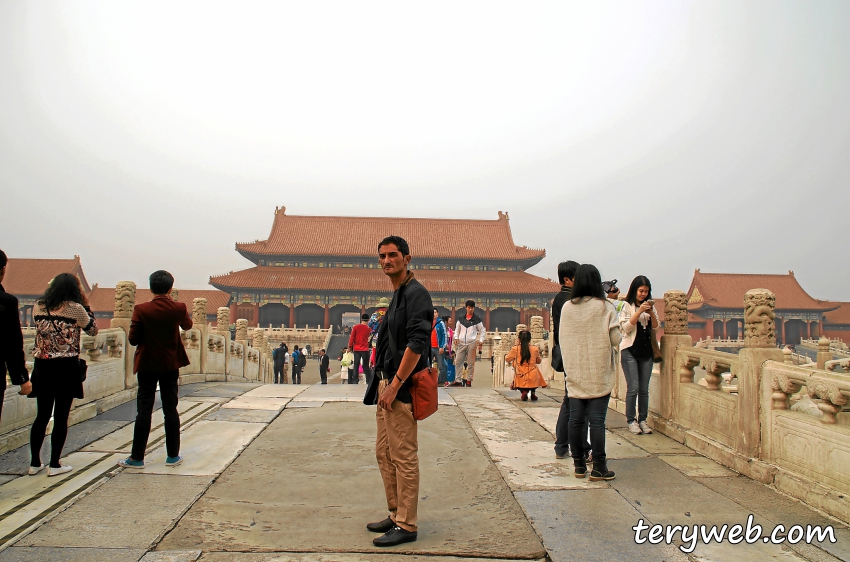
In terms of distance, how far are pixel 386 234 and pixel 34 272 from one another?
23602mm

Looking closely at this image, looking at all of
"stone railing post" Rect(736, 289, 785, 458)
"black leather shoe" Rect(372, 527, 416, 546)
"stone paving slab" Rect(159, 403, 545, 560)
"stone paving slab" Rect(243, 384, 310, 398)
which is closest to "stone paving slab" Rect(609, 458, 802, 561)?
"stone railing post" Rect(736, 289, 785, 458)

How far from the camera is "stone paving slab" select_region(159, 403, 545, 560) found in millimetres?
2705

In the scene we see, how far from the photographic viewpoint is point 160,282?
13.2ft

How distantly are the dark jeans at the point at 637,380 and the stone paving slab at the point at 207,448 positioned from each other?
3.37 m

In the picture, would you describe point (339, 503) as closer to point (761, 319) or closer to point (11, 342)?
point (11, 342)

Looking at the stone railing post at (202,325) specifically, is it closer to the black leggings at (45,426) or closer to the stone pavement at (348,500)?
the stone pavement at (348,500)

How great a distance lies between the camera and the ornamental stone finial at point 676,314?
209 inches

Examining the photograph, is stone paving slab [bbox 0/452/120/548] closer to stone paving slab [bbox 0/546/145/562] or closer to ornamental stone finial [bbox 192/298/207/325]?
stone paving slab [bbox 0/546/145/562]

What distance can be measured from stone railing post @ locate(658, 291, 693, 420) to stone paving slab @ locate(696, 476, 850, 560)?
1355mm

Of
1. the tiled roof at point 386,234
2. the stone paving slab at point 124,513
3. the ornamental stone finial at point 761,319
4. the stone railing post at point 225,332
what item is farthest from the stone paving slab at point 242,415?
the tiled roof at point 386,234

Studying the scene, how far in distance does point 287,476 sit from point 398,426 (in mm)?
1441

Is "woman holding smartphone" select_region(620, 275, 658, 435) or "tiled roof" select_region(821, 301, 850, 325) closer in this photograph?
"woman holding smartphone" select_region(620, 275, 658, 435)

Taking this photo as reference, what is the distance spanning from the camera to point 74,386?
3.78 metres

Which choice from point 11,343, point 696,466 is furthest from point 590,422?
point 11,343
